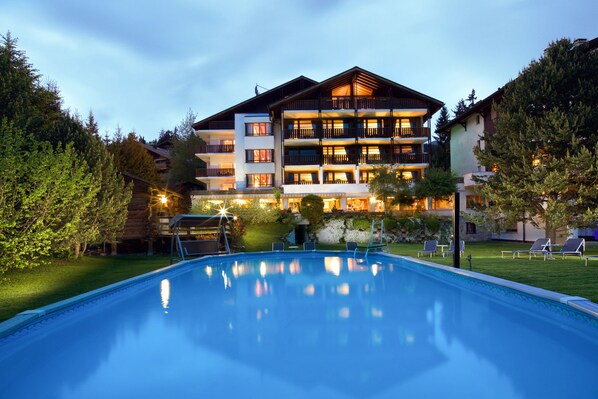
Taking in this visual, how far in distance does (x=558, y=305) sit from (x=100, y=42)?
3876 inches

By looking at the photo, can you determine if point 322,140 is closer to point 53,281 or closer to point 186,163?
point 186,163

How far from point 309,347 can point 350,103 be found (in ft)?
99.1

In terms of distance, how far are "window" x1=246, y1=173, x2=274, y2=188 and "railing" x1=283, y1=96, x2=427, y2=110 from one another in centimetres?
652

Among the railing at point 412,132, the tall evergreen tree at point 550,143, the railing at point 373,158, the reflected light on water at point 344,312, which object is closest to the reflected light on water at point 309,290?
the reflected light on water at point 344,312

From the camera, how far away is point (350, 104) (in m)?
33.8

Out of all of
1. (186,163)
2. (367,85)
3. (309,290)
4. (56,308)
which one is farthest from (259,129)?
(56,308)

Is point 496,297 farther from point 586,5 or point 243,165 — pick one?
point 586,5

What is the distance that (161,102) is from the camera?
176 m

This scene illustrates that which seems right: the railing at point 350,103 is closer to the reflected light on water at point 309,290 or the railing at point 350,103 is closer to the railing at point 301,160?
the railing at point 301,160

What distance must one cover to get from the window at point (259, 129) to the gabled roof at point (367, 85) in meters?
2.55

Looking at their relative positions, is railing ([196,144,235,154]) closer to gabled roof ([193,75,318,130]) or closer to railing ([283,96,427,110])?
gabled roof ([193,75,318,130])

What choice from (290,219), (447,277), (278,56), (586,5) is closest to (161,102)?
(278,56)

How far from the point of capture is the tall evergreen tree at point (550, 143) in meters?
17.5

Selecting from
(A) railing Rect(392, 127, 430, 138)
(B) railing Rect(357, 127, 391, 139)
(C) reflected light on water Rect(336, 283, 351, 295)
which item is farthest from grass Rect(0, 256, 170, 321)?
(A) railing Rect(392, 127, 430, 138)
